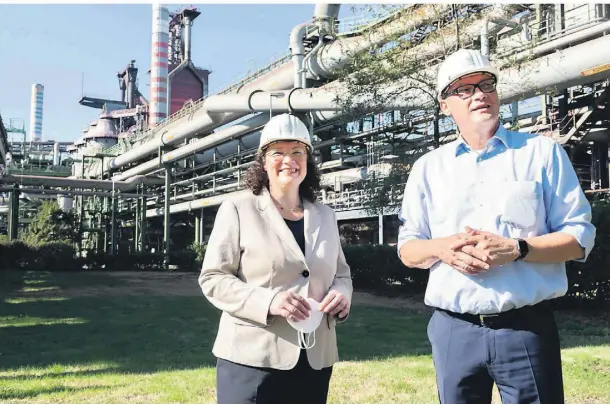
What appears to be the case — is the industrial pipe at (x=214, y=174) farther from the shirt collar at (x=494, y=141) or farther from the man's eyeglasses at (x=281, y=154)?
the shirt collar at (x=494, y=141)

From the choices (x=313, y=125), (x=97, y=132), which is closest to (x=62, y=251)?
(x=313, y=125)

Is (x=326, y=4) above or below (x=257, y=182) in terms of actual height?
above

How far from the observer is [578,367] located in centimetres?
547

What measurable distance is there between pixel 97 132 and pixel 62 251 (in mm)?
31689

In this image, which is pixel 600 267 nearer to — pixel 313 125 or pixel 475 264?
pixel 475 264

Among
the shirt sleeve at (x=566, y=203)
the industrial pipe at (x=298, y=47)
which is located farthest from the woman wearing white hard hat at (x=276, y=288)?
the industrial pipe at (x=298, y=47)

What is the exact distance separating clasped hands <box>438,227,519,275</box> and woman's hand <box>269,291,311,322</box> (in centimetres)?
61

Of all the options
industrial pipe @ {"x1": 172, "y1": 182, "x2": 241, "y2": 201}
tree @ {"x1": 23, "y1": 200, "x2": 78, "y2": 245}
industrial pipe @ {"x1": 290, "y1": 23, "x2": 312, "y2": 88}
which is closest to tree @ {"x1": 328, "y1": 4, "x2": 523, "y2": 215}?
industrial pipe @ {"x1": 290, "y1": 23, "x2": 312, "y2": 88}

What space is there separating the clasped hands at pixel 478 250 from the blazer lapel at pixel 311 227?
23.5 inches

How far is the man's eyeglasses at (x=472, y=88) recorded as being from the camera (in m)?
2.20

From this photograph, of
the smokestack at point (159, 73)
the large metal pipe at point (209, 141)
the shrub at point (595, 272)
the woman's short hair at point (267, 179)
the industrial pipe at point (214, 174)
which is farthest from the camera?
the smokestack at point (159, 73)

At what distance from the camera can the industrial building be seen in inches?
436

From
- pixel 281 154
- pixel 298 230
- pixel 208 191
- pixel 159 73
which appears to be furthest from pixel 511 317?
pixel 159 73

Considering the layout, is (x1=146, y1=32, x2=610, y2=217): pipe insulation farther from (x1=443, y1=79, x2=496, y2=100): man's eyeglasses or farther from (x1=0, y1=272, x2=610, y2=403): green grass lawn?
(x1=443, y1=79, x2=496, y2=100): man's eyeglasses
